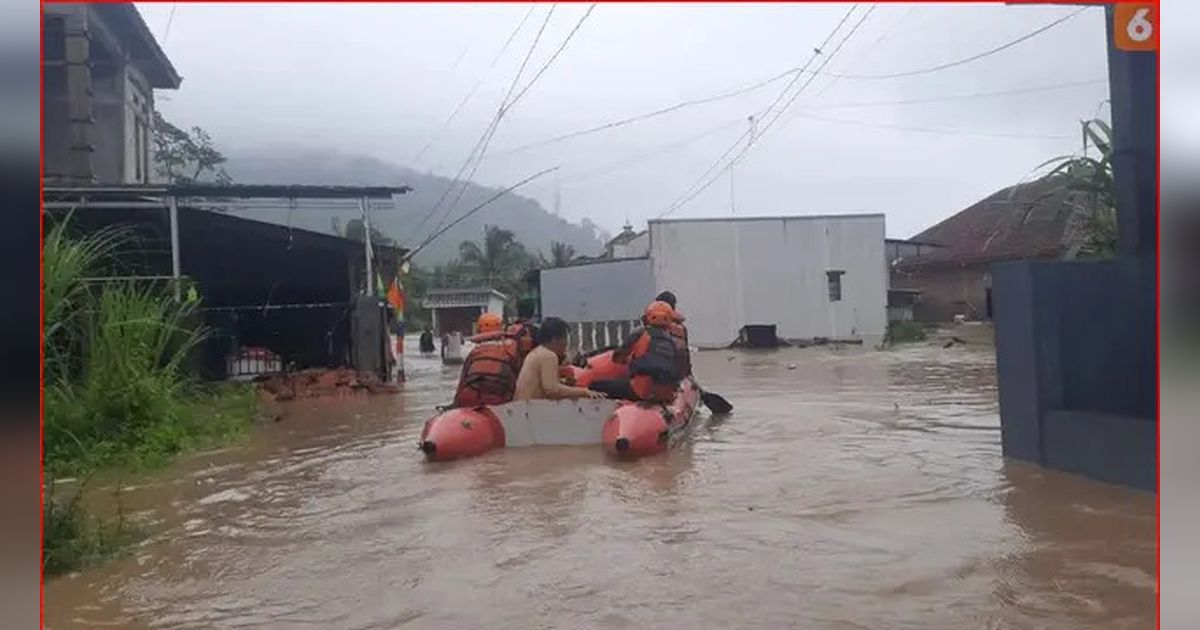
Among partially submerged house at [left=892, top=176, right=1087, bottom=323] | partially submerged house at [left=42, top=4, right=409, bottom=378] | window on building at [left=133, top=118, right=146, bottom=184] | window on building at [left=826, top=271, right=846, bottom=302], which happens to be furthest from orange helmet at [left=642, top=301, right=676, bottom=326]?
window on building at [left=133, top=118, right=146, bottom=184]

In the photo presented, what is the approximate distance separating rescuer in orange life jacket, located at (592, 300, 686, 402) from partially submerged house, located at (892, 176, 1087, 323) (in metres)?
2.59

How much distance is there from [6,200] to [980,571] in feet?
12.8

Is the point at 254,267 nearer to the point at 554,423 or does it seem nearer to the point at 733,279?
the point at 733,279

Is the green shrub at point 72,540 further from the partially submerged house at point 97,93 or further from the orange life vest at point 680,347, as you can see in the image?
the orange life vest at point 680,347

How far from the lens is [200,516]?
6266mm

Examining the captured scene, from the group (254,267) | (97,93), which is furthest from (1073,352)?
(254,267)

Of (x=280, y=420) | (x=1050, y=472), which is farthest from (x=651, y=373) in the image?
(x=280, y=420)

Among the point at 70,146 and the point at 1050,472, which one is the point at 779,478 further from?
the point at 70,146

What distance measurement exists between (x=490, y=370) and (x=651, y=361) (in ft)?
4.48

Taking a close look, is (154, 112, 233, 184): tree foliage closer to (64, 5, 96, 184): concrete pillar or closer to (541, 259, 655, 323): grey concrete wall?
(64, 5, 96, 184): concrete pillar

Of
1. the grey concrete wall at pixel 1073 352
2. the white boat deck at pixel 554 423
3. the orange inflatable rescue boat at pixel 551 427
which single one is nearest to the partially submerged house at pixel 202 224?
the orange inflatable rescue boat at pixel 551 427

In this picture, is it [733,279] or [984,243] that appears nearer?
[984,243]

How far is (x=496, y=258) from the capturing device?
43.1 ft

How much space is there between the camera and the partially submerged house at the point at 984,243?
254 inches
